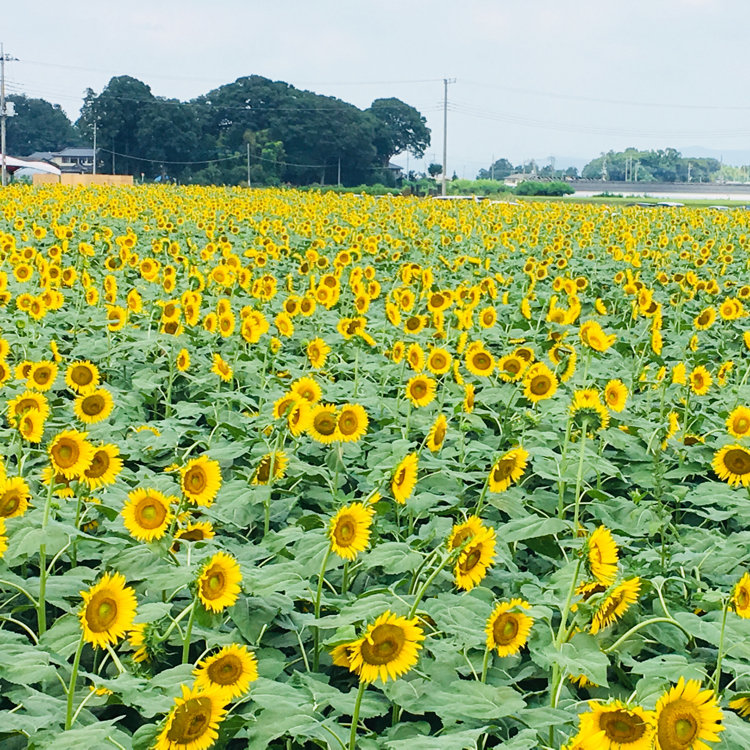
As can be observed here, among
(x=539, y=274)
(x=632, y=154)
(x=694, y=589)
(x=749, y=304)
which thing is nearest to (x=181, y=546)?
(x=694, y=589)

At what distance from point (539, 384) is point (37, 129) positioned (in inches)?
4626

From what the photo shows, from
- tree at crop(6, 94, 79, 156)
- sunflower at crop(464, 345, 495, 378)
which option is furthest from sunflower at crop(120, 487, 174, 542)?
tree at crop(6, 94, 79, 156)

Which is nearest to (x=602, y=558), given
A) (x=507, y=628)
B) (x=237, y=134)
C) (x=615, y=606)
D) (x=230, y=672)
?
(x=615, y=606)

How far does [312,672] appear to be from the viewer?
7.48ft

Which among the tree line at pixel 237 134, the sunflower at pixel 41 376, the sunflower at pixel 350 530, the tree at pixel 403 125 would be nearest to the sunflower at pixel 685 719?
the sunflower at pixel 350 530

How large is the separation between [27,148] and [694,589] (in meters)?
117

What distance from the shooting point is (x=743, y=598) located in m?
1.94

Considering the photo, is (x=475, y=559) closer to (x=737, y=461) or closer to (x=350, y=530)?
(x=350, y=530)

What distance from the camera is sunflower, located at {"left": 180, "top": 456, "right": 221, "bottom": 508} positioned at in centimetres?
244

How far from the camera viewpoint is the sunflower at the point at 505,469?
257cm

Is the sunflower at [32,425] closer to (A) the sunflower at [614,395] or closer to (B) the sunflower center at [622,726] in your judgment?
(B) the sunflower center at [622,726]

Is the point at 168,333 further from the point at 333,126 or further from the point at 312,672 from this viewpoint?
the point at 333,126

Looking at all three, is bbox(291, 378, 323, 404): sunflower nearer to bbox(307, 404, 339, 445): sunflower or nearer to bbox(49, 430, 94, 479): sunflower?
bbox(307, 404, 339, 445): sunflower

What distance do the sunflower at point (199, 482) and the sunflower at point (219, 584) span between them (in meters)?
0.44
